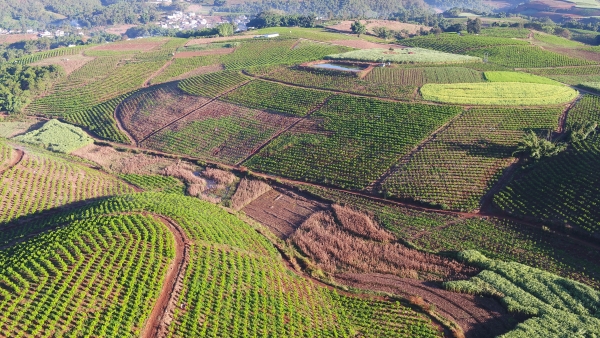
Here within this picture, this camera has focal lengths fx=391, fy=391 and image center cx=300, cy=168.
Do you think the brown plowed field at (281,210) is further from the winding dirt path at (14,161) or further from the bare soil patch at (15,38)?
the bare soil patch at (15,38)

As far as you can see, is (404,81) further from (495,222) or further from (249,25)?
(249,25)

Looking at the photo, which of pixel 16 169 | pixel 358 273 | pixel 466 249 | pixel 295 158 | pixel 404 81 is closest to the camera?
pixel 358 273

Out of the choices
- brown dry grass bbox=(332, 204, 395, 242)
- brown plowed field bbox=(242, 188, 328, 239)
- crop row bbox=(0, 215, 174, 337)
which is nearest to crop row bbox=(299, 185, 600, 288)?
brown dry grass bbox=(332, 204, 395, 242)

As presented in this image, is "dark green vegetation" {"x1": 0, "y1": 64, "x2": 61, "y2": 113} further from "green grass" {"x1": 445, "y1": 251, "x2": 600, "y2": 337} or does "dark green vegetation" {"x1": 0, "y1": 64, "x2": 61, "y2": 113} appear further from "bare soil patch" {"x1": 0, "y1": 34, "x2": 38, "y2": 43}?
"bare soil patch" {"x1": 0, "y1": 34, "x2": 38, "y2": 43}

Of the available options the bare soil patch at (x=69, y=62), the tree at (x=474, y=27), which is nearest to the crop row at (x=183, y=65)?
the bare soil patch at (x=69, y=62)

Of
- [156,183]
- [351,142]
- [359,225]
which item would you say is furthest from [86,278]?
[351,142]

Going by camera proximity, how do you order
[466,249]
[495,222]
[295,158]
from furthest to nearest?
[295,158]
[495,222]
[466,249]

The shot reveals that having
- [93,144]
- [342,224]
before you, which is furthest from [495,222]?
[93,144]
